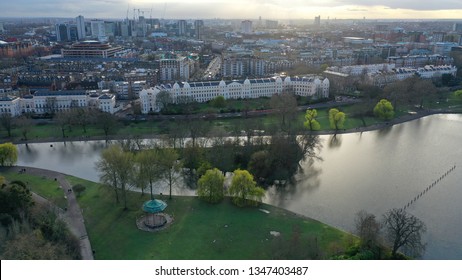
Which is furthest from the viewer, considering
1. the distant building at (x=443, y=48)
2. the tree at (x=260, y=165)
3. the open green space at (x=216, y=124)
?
the distant building at (x=443, y=48)

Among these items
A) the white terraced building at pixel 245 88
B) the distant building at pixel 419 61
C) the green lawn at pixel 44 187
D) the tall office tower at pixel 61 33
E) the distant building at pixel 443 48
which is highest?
the tall office tower at pixel 61 33

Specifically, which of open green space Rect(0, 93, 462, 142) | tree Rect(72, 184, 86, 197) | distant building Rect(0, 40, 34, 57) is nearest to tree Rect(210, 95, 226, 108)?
open green space Rect(0, 93, 462, 142)

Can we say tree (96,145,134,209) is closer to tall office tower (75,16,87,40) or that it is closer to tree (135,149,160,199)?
tree (135,149,160,199)

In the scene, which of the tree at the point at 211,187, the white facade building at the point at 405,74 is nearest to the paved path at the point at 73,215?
the tree at the point at 211,187

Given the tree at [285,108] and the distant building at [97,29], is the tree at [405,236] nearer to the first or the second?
the tree at [285,108]

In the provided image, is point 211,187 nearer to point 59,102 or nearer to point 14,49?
point 59,102

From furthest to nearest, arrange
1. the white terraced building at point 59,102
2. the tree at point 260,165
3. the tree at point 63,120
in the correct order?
1. the white terraced building at point 59,102
2. the tree at point 63,120
3. the tree at point 260,165
